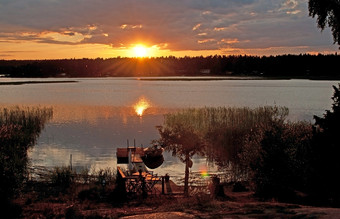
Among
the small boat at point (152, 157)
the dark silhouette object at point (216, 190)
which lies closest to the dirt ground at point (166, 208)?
the dark silhouette object at point (216, 190)

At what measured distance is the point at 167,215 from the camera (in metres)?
13.0

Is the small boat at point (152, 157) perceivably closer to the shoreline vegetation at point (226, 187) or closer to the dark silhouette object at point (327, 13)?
the shoreline vegetation at point (226, 187)

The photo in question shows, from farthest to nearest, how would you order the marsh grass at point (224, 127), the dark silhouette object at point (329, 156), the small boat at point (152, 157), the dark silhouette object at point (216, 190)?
the marsh grass at point (224, 127)
the small boat at point (152, 157)
the dark silhouette object at point (216, 190)
the dark silhouette object at point (329, 156)

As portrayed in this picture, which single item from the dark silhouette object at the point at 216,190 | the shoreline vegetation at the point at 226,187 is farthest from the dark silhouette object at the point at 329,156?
the dark silhouette object at the point at 216,190

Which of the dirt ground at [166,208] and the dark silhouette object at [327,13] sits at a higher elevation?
the dark silhouette object at [327,13]

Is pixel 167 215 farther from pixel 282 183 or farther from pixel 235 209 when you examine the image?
pixel 282 183

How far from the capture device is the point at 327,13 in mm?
18422

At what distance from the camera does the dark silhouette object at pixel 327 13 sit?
17.8 meters

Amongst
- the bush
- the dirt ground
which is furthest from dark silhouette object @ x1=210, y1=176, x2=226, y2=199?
the bush

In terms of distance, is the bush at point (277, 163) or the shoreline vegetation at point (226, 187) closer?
the shoreline vegetation at point (226, 187)

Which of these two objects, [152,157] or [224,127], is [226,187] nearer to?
[152,157]

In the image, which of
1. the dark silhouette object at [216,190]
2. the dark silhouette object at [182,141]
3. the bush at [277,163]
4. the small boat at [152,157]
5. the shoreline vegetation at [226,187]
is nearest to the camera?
the shoreline vegetation at [226,187]

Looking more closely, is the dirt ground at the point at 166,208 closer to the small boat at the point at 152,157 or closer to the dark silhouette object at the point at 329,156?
the dark silhouette object at the point at 329,156

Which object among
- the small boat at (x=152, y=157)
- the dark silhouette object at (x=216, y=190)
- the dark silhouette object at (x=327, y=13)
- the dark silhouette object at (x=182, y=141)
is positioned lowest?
the dark silhouette object at (x=216, y=190)
